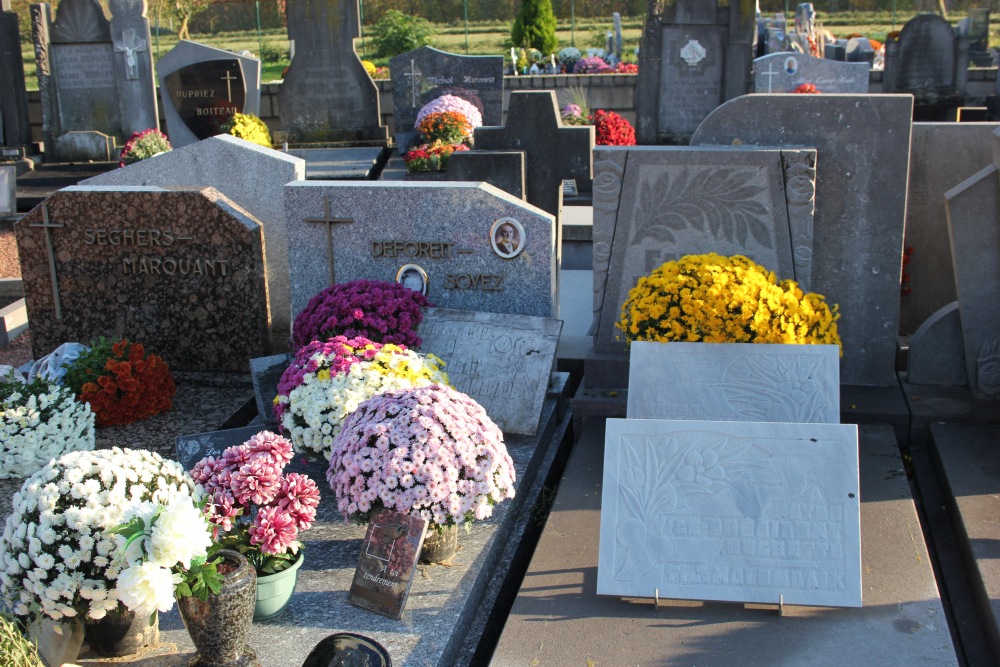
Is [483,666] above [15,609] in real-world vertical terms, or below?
below

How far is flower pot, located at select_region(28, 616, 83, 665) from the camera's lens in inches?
122

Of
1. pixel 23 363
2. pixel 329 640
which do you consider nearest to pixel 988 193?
pixel 329 640

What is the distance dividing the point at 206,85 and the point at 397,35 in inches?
612

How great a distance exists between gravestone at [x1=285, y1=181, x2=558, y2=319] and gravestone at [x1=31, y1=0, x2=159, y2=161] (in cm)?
872

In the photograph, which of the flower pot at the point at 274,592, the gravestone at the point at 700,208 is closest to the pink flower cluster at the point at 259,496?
the flower pot at the point at 274,592

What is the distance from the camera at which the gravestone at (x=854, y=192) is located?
17.7ft

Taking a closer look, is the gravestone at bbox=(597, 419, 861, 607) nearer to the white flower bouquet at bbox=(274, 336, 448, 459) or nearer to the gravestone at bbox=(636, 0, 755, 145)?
the white flower bouquet at bbox=(274, 336, 448, 459)

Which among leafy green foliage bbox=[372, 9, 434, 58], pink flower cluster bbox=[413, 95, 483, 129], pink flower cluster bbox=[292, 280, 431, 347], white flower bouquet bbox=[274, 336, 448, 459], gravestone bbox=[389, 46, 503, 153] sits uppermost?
leafy green foliage bbox=[372, 9, 434, 58]

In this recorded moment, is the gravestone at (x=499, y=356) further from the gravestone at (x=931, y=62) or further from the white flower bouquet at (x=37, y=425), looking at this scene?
the gravestone at (x=931, y=62)

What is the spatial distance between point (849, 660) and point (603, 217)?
3.05 meters

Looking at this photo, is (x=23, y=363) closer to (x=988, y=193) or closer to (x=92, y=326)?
(x=92, y=326)

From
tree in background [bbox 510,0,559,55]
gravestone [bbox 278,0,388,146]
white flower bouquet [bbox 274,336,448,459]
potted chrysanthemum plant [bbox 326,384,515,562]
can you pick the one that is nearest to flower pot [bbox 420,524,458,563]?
potted chrysanthemum plant [bbox 326,384,515,562]

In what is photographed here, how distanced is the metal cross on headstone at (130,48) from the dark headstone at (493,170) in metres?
7.50

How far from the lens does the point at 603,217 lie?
564 cm
